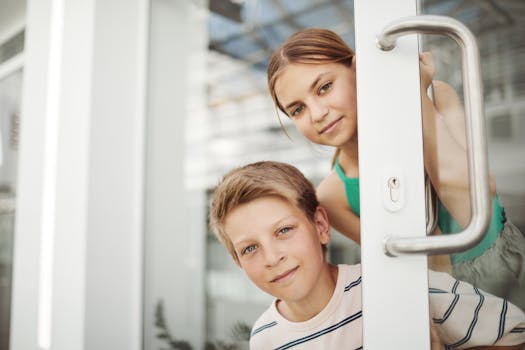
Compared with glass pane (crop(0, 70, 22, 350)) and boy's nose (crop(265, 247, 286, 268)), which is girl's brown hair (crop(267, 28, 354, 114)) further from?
glass pane (crop(0, 70, 22, 350))

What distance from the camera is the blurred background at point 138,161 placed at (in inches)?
61.2

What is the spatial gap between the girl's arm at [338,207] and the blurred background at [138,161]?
0.65 ft

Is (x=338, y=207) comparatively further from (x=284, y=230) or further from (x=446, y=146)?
(x=446, y=146)

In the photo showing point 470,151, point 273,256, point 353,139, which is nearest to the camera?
point 470,151

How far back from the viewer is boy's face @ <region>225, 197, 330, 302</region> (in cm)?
129

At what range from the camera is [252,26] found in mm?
1507

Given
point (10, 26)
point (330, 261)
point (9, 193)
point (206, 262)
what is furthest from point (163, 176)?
point (10, 26)

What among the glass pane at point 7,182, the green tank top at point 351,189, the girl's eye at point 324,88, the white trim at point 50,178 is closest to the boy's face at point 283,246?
the green tank top at point 351,189

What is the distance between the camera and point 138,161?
1839 millimetres

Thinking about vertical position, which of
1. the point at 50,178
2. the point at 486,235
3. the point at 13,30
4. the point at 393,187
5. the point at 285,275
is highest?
the point at 13,30

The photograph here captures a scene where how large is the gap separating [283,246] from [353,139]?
0.37m

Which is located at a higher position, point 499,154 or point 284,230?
point 499,154

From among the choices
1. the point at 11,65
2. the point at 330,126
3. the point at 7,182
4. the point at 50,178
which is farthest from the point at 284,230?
the point at 11,65

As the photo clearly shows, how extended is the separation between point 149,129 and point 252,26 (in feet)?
2.13
